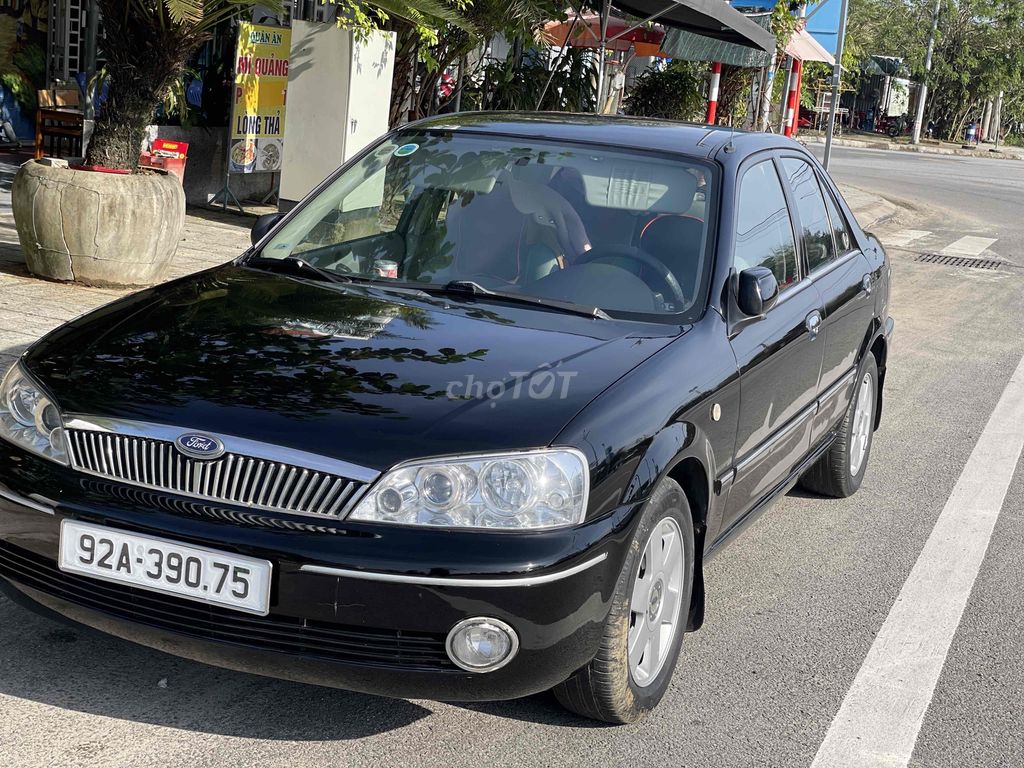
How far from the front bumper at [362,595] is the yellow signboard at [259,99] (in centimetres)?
958

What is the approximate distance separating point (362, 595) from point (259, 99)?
1033 centimetres

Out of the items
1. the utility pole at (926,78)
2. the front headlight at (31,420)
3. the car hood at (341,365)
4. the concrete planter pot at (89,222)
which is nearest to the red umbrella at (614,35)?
the concrete planter pot at (89,222)

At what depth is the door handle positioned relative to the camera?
15.5 feet

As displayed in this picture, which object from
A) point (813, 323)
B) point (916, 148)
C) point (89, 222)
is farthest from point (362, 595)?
point (916, 148)

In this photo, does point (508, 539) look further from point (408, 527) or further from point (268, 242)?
point (268, 242)

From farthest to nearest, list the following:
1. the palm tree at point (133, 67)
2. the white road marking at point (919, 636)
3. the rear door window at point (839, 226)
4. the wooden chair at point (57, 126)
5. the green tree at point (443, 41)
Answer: the green tree at point (443, 41), the wooden chair at point (57, 126), the palm tree at point (133, 67), the rear door window at point (839, 226), the white road marking at point (919, 636)

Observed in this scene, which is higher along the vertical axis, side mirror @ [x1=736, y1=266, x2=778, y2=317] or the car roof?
the car roof

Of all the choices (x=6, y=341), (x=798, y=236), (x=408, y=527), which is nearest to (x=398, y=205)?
(x=798, y=236)

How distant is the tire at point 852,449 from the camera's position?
223 inches

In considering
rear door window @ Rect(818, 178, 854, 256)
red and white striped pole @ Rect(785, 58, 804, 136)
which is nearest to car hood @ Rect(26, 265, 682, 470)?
rear door window @ Rect(818, 178, 854, 256)

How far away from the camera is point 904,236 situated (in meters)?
17.7

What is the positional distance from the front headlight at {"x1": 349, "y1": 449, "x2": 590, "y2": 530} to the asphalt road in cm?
66

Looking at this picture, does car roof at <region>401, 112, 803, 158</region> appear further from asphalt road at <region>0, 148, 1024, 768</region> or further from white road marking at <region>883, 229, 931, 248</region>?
white road marking at <region>883, 229, 931, 248</region>

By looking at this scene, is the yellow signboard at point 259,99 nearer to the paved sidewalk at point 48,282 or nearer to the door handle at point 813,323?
the paved sidewalk at point 48,282
